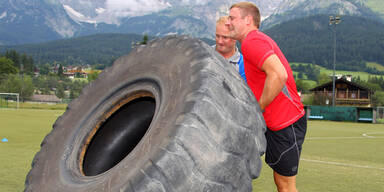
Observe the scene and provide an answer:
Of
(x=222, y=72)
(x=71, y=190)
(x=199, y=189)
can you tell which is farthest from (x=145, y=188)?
(x=222, y=72)

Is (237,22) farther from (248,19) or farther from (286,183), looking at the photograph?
(286,183)

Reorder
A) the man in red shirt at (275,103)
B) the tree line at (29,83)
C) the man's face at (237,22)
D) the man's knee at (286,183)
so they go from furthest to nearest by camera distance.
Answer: the tree line at (29,83)
the man's knee at (286,183)
the man's face at (237,22)
the man in red shirt at (275,103)

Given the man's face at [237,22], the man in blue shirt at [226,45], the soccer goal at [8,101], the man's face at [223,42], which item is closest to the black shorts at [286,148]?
the man's face at [237,22]

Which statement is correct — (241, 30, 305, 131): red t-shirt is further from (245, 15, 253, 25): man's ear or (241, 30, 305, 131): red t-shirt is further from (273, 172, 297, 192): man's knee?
(273, 172, 297, 192): man's knee

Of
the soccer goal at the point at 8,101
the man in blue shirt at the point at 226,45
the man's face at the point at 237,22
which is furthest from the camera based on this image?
the soccer goal at the point at 8,101

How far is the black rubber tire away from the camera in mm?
1786

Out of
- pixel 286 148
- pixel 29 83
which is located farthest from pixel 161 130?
pixel 29 83

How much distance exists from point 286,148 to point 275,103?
0.37 m

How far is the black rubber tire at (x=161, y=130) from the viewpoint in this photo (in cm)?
179

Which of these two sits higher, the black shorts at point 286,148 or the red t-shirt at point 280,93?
the red t-shirt at point 280,93

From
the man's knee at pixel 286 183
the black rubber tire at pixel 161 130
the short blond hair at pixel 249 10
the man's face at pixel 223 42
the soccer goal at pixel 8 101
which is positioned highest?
the short blond hair at pixel 249 10

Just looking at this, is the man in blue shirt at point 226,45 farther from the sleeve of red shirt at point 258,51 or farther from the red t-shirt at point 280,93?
the sleeve of red shirt at point 258,51

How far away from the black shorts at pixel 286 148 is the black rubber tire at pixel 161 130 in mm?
678

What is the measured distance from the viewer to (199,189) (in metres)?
1.76
